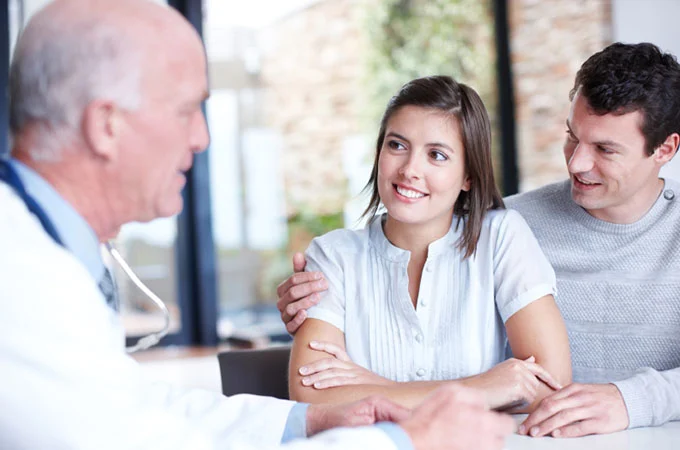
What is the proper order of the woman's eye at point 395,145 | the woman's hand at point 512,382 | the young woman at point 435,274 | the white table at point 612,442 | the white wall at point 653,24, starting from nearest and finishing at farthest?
the white table at point 612,442 < the woman's hand at point 512,382 < the young woman at point 435,274 < the woman's eye at point 395,145 < the white wall at point 653,24

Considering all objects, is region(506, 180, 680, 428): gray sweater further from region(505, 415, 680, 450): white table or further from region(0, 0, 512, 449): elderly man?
region(0, 0, 512, 449): elderly man

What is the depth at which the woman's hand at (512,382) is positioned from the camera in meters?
1.61

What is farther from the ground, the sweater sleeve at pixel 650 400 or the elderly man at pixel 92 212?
the elderly man at pixel 92 212

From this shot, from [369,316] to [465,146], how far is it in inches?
18.7

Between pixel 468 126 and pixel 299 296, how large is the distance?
579mm

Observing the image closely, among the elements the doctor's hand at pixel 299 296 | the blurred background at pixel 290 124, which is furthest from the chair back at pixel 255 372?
the blurred background at pixel 290 124

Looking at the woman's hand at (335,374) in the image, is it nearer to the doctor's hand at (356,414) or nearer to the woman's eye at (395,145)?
the doctor's hand at (356,414)

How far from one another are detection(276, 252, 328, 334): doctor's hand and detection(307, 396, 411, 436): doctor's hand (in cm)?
56

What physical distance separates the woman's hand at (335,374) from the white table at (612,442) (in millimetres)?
368

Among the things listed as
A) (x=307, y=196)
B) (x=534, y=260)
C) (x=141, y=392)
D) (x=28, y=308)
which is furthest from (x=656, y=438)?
(x=307, y=196)

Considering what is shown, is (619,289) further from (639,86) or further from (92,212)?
(92,212)

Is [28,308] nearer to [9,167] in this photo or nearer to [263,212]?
[9,167]

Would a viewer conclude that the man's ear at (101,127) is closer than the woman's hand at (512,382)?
Yes

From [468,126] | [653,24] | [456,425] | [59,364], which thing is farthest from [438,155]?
[653,24]
